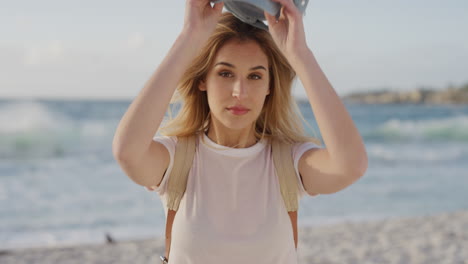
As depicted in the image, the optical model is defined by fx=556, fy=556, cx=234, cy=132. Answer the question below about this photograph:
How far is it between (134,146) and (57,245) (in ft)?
16.5

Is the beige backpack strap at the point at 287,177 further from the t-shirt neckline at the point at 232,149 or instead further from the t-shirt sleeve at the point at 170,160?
the t-shirt sleeve at the point at 170,160

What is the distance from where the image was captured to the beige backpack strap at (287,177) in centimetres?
217

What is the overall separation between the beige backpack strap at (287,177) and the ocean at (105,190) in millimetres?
5038

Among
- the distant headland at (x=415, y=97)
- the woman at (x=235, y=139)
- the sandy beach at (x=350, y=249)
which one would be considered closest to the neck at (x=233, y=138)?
the woman at (x=235, y=139)

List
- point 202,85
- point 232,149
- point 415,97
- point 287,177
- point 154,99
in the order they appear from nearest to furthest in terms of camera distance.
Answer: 1. point 154,99
2. point 287,177
3. point 232,149
4. point 202,85
5. point 415,97

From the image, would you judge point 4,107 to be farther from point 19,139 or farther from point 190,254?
point 190,254

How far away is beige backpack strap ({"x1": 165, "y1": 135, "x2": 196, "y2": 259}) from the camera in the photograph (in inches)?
85.7

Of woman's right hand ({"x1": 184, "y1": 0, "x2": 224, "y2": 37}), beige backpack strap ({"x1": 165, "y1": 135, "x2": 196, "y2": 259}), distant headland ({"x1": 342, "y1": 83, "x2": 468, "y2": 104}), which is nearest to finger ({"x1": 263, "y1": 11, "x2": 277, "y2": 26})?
woman's right hand ({"x1": 184, "y1": 0, "x2": 224, "y2": 37})

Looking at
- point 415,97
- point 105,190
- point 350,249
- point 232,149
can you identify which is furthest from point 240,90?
point 415,97

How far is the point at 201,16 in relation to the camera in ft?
6.84

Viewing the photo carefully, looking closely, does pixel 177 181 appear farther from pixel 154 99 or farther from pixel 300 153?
pixel 300 153

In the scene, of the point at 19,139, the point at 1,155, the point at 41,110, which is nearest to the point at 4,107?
the point at 41,110

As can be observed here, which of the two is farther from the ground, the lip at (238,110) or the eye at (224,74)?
the eye at (224,74)

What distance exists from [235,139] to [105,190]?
26.7ft
